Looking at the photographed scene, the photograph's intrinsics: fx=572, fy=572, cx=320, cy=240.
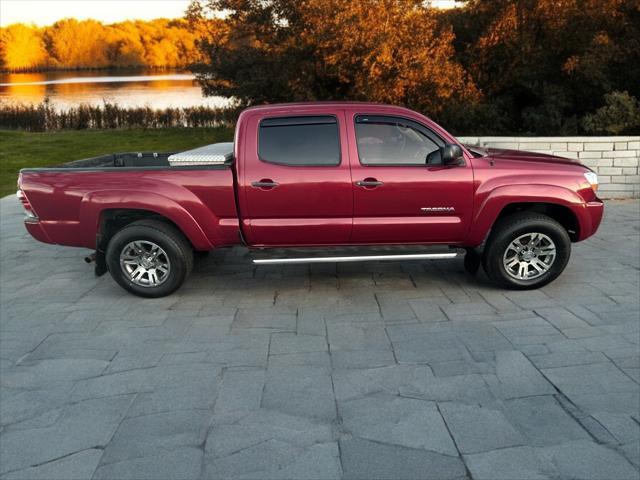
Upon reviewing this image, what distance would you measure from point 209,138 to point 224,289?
13723mm

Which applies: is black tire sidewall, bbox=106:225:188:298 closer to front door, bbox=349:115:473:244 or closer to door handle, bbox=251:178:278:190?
door handle, bbox=251:178:278:190

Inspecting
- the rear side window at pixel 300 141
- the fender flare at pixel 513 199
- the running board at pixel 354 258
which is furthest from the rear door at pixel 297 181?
the fender flare at pixel 513 199

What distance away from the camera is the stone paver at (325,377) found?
3.21 metres

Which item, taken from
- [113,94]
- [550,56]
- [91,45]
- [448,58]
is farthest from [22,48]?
[550,56]

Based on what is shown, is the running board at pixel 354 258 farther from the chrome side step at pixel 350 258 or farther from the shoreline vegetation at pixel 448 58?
the shoreline vegetation at pixel 448 58

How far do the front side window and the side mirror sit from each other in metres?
0.21

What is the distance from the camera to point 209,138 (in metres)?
19.0

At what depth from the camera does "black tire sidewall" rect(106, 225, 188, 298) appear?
5652mm

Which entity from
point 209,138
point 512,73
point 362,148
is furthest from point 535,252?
point 209,138

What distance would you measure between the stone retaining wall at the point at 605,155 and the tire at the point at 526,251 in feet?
16.2

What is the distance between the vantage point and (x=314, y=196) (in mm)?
5570

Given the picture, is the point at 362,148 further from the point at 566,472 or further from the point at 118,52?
the point at 118,52

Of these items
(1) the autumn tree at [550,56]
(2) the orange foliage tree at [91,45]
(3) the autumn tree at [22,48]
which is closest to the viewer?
(1) the autumn tree at [550,56]

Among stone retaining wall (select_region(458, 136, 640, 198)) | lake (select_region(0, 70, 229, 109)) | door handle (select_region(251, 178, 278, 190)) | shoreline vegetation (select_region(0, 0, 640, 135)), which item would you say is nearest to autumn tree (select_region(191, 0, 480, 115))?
shoreline vegetation (select_region(0, 0, 640, 135))
